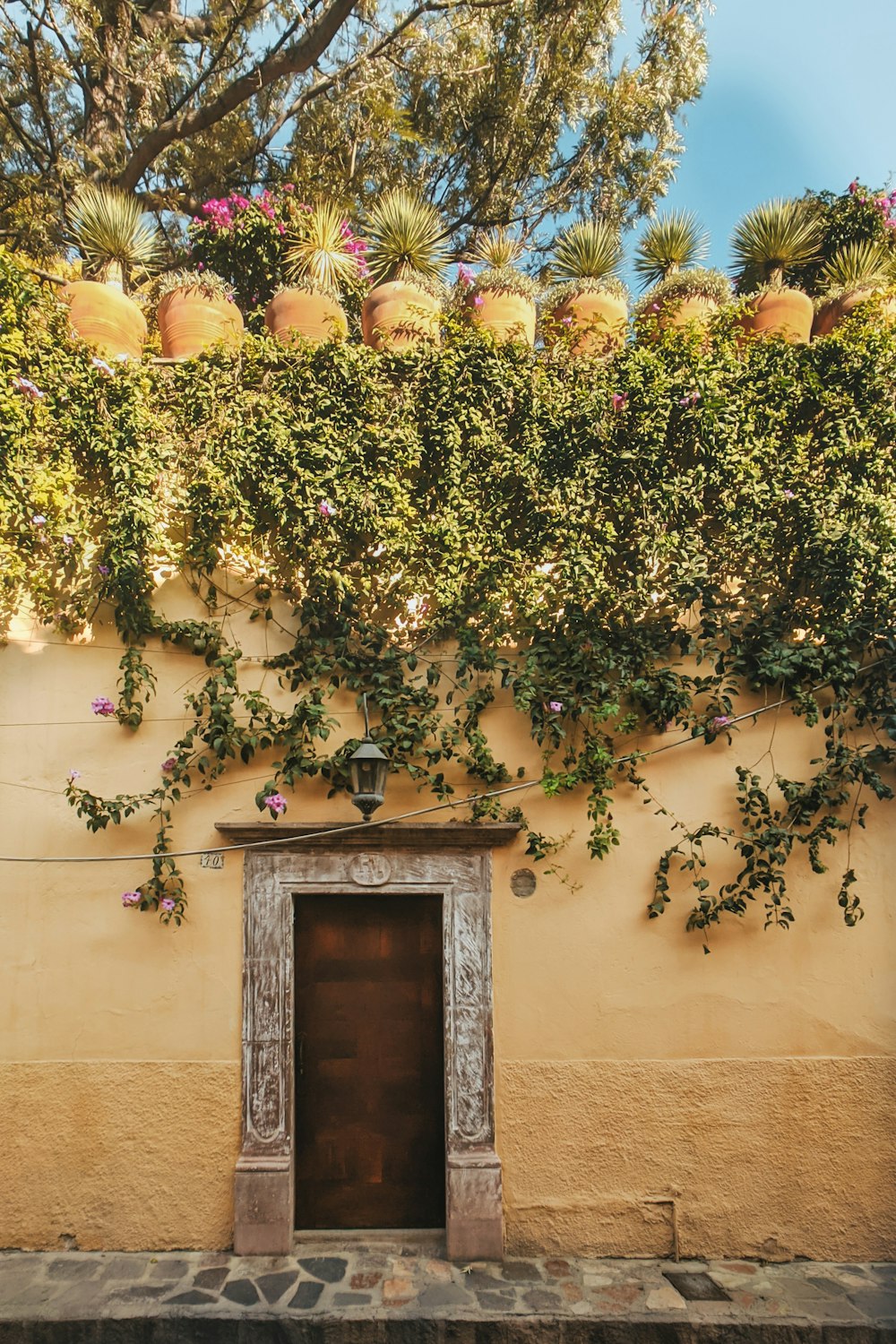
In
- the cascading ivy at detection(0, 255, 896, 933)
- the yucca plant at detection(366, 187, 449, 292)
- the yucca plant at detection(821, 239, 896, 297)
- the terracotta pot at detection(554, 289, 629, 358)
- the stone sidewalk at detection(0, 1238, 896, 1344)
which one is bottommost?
the stone sidewalk at detection(0, 1238, 896, 1344)

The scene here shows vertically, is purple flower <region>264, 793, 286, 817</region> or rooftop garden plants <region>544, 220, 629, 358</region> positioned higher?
rooftop garden plants <region>544, 220, 629, 358</region>

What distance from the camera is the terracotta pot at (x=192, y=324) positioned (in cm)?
570

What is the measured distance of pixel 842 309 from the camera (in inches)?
232

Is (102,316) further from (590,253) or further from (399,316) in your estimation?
(590,253)

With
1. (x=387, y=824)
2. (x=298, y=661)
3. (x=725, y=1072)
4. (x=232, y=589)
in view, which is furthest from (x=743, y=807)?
(x=232, y=589)

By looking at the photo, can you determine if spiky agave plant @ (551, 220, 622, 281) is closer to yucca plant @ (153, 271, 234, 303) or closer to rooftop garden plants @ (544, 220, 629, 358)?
rooftop garden plants @ (544, 220, 629, 358)

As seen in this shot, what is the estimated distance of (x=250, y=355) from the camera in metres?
5.53

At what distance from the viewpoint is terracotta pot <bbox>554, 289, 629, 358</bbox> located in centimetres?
571

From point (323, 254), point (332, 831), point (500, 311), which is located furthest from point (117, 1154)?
point (323, 254)

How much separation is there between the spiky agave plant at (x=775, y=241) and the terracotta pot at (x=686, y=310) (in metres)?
0.67

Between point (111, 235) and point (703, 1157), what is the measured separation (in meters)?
6.93

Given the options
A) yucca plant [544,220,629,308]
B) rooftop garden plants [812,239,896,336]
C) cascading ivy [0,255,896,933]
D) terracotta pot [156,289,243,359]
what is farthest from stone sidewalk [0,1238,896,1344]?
yucca plant [544,220,629,308]

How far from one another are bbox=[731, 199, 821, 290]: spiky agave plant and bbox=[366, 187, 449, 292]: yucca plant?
7.31 ft

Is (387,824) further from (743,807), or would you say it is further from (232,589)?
(743,807)
